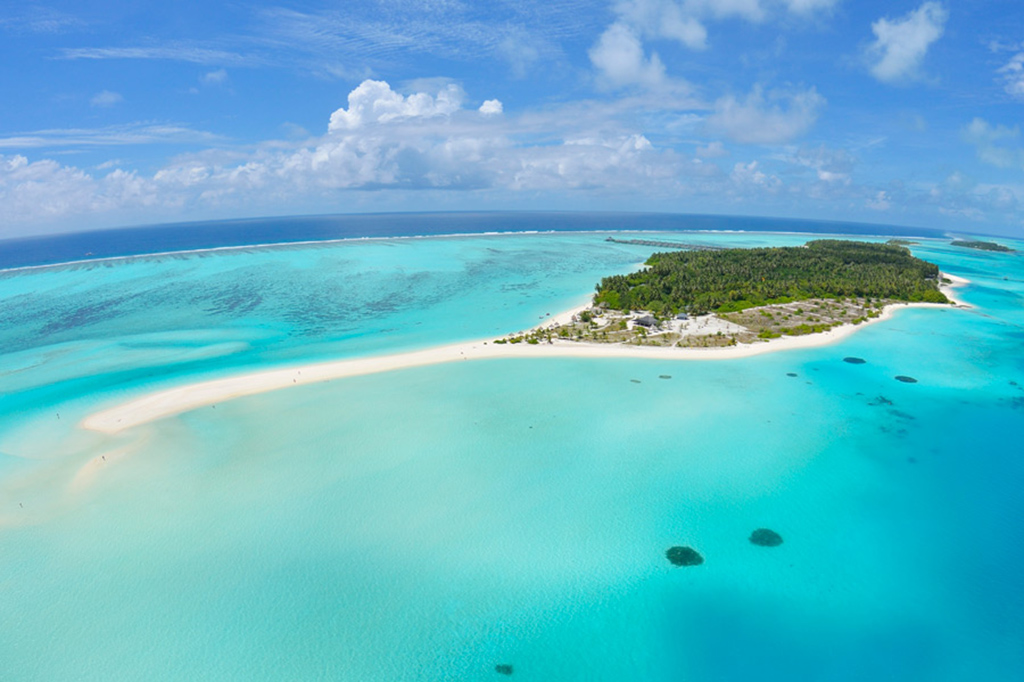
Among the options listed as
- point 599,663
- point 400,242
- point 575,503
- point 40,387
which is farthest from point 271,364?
point 400,242

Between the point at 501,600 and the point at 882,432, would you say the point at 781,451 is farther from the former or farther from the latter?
the point at 501,600

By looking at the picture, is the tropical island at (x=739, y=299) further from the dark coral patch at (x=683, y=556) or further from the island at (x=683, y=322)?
the dark coral patch at (x=683, y=556)

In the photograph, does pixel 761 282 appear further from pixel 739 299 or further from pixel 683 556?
pixel 683 556

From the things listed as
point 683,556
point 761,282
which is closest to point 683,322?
point 761,282

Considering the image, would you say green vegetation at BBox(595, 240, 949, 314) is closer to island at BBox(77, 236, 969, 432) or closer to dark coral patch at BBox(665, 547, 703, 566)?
island at BBox(77, 236, 969, 432)

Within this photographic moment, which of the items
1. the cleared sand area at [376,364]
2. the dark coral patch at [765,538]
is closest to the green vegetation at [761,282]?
the cleared sand area at [376,364]

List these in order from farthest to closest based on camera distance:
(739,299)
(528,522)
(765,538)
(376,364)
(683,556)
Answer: (739,299)
(376,364)
(528,522)
(765,538)
(683,556)

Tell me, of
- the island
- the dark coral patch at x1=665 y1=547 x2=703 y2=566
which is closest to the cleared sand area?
the island
